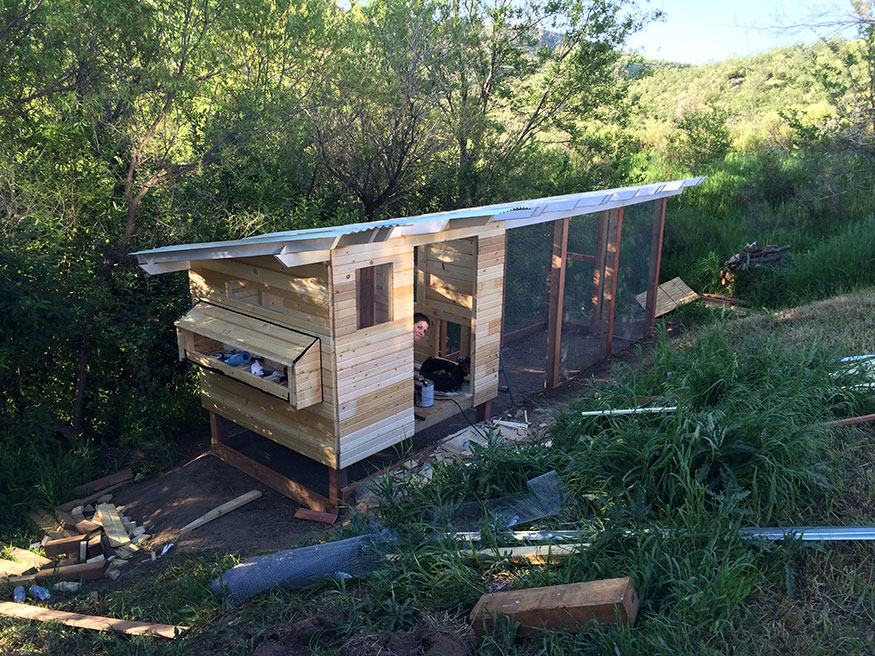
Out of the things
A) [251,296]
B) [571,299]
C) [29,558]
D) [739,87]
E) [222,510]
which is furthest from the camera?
[739,87]

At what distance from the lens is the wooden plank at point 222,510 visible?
6.24 meters

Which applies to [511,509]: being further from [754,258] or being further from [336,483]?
[754,258]

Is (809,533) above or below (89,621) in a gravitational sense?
above

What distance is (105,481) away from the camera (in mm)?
7148

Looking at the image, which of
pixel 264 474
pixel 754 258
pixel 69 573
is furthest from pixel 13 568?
pixel 754 258

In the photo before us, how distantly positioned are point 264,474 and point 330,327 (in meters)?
2.21

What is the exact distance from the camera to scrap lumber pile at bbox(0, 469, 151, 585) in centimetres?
558

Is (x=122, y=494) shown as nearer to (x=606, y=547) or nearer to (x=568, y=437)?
(x=568, y=437)

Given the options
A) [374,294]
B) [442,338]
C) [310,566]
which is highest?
[374,294]

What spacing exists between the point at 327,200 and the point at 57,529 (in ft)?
19.0

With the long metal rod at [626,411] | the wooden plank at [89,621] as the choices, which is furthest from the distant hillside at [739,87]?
the wooden plank at [89,621]

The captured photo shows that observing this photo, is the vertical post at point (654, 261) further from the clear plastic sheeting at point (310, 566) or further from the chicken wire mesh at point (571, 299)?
the clear plastic sheeting at point (310, 566)

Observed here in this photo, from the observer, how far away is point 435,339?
8672mm

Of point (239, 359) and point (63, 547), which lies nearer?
point (63, 547)
